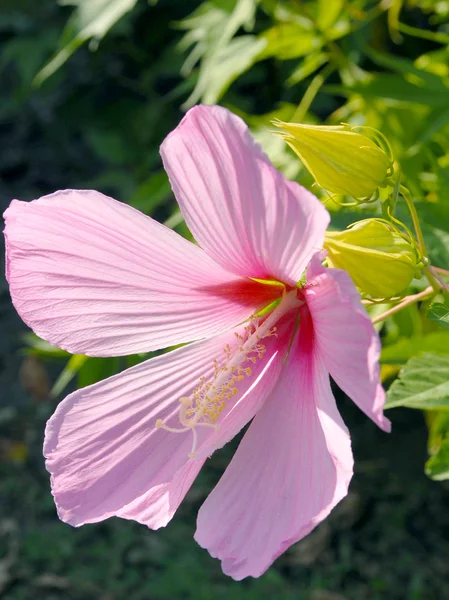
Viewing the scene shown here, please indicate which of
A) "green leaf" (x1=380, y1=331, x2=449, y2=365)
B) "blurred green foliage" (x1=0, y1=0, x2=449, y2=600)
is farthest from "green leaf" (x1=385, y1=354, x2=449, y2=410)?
"green leaf" (x1=380, y1=331, x2=449, y2=365)

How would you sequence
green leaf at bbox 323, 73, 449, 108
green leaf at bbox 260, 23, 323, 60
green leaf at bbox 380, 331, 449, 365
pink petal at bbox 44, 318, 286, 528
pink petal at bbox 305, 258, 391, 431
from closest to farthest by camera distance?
pink petal at bbox 305, 258, 391, 431 < pink petal at bbox 44, 318, 286, 528 < green leaf at bbox 380, 331, 449, 365 < green leaf at bbox 323, 73, 449, 108 < green leaf at bbox 260, 23, 323, 60

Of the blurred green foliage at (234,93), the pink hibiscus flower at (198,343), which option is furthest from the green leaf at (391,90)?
the pink hibiscus flower at (198,343)

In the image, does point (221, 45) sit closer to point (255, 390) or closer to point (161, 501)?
point (255, 390)

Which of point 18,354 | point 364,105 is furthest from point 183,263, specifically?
point 18,354

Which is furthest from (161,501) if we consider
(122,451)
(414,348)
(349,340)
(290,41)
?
(290,41)

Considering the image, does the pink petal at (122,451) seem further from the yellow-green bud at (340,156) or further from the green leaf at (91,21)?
the green leaf at (91,21)

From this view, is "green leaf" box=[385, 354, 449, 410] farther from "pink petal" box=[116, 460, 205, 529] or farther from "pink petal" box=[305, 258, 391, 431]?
"pink petal" box=[116, 460, 205, 529]

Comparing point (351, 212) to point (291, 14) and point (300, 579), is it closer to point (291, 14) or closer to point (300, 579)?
point (291, 14)
